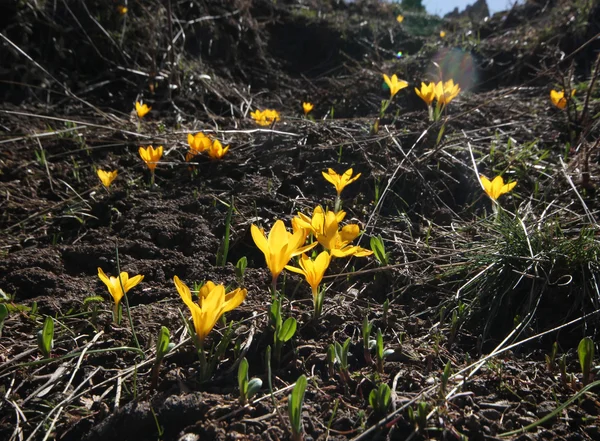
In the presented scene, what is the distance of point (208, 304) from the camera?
3.84ft

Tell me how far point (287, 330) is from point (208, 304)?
24cm

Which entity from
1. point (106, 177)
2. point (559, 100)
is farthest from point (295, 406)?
point (559, 100)

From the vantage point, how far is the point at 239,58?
16.8ft

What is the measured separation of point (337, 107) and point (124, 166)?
5.89ft

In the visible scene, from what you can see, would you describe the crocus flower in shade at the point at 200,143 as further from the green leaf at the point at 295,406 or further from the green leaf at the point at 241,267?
the green leaf at the point at 295,406

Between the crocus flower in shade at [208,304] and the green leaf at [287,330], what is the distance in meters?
0.16

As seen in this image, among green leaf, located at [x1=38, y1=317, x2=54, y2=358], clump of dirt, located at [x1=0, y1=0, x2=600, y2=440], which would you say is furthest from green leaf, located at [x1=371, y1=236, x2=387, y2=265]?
green leaf, located at [x1=38, y1=317, x2=54, y2=358]

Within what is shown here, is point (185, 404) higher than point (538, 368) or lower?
higher

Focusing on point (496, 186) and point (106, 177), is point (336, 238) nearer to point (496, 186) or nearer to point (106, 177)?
point (496, 186)

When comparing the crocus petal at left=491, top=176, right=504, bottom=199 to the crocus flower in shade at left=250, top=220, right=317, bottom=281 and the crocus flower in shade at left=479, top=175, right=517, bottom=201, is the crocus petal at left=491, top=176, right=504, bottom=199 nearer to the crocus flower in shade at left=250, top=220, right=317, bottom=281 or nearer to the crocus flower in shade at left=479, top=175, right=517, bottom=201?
the crocus flower in shade at left=479, top=175, right=517, bottom=201

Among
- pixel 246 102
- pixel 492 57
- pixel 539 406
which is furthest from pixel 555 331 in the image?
pixel 492 57

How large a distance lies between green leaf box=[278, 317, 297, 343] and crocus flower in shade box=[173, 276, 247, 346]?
6.1 inches

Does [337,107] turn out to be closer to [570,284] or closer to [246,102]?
[246,102]

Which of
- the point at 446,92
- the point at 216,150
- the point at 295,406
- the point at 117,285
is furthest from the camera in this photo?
the point at 446,92
